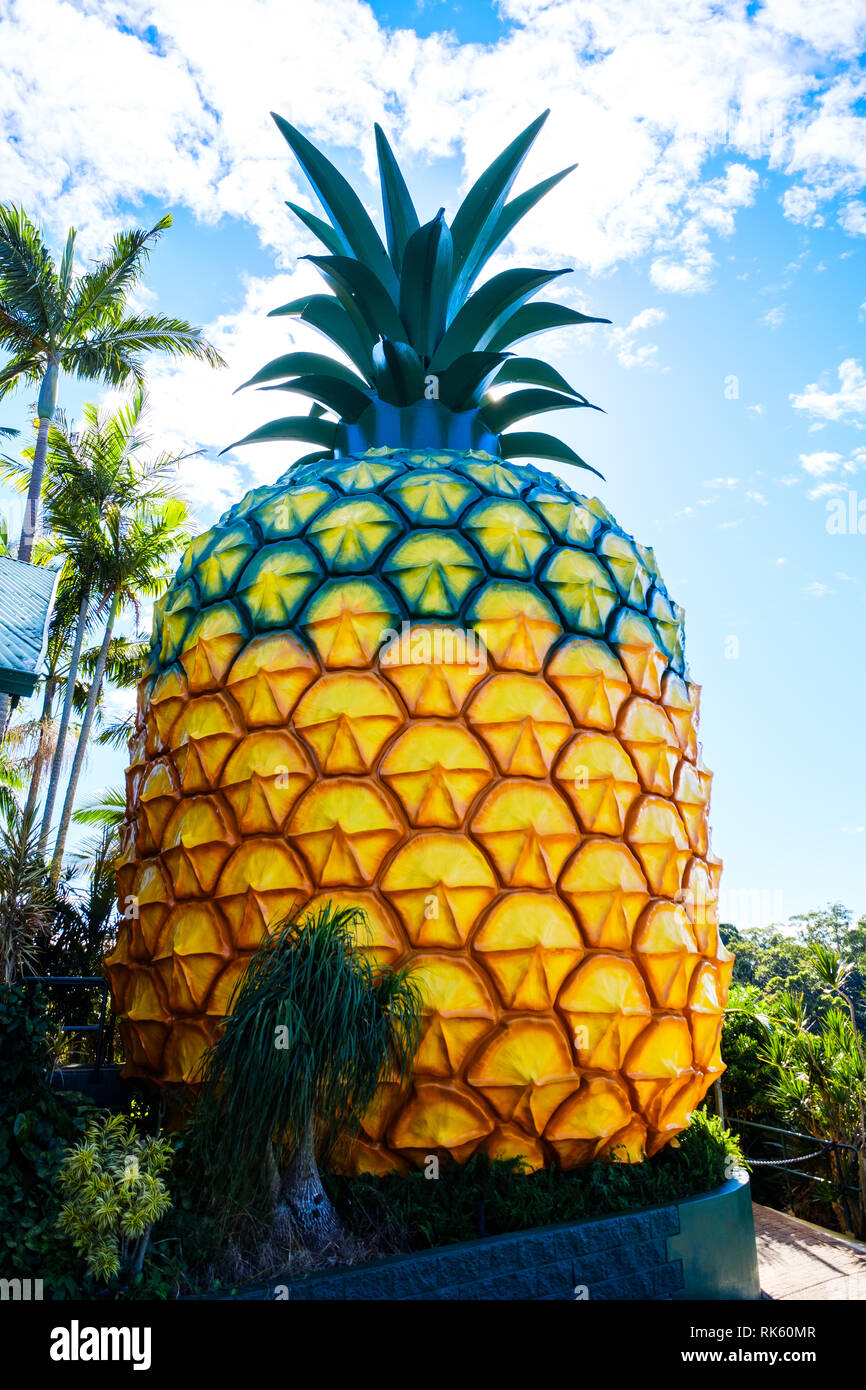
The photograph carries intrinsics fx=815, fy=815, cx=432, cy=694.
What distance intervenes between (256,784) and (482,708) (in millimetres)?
1468

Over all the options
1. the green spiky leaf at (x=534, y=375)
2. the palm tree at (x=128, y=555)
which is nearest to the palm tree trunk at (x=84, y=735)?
the palm tree at (x=128, y=555)

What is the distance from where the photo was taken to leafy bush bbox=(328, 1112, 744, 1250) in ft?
14.1

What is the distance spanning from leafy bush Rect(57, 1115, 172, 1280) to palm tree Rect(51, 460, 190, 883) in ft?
45.9

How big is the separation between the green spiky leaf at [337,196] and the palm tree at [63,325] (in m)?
10.1

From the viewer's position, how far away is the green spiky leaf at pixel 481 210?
6.46 meters

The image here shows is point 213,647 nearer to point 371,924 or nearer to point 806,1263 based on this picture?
point 371,924

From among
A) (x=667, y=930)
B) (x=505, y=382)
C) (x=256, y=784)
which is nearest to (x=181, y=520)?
(x=505, y=382)

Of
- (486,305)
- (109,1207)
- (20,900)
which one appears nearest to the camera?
(109,1207)

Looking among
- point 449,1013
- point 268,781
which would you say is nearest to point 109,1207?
point 449,1013

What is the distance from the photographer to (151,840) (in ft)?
18.7

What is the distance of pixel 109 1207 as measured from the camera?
3455mm

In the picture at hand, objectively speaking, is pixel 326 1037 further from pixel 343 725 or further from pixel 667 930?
pixel 667 930

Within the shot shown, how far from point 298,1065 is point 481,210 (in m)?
6.35

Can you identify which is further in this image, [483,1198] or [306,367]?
[306,367]
